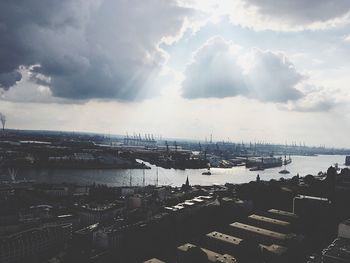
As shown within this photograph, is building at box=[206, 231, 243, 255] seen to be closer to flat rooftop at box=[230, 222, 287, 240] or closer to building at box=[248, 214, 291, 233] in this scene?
flat rooftop at box=[230, 222, 287, 240]

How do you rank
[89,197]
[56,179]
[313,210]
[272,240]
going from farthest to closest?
[56,179] → [89,197] → [313,210] → [272,240]

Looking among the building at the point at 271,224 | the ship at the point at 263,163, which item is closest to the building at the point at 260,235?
the building at the point at 271,224

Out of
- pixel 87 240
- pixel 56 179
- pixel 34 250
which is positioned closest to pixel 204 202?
pixel 87 240

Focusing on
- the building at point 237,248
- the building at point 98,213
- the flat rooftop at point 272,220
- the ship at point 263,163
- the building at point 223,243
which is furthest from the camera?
the ship at point 263,163

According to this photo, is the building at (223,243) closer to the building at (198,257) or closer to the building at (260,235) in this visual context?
the building at (260,235)

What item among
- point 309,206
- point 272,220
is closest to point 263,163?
point 309,206

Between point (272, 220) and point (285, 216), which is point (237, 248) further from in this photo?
point (285, 216)

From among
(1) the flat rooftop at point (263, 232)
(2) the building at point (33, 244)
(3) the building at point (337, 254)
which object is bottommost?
(2) the building at point (33, 244)

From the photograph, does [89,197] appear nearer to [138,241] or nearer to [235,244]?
[138,241]
